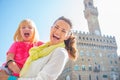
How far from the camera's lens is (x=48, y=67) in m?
2.22

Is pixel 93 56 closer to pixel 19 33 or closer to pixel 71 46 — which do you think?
pixel 19 33

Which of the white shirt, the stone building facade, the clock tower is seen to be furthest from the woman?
the clock tower

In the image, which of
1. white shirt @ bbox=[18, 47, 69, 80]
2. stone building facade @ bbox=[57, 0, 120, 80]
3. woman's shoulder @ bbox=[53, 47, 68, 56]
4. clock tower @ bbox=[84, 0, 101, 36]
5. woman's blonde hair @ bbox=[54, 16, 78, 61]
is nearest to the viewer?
white shirt @ bbox=[18, 47, 69, 80]

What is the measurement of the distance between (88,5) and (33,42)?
46.5 metres

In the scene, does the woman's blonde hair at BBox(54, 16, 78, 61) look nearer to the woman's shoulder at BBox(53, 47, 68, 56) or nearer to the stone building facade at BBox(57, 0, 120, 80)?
the woman's shoulder at BBox(53, 47, 68, 56)

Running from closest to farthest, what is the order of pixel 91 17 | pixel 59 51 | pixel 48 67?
1. pixel 48 67
2. pixel 59 51
3. pixel 91 17

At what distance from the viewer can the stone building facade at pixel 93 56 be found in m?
37.9

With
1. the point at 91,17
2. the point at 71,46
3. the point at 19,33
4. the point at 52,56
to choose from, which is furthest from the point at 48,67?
the point at 91,17

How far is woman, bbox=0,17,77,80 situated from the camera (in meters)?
2.23

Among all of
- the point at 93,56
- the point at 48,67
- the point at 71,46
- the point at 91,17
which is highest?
the point at 91,17

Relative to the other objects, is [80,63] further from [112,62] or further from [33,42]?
[33,42]

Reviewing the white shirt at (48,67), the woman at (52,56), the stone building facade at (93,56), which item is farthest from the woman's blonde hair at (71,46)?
the stone building facade at (93,56)

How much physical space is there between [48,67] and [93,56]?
3957 centimetres

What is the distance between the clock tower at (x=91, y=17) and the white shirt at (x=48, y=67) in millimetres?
43292
